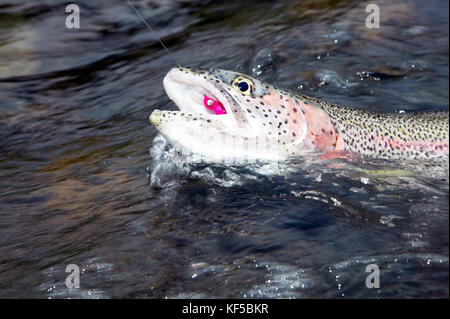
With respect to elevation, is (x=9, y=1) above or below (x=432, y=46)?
above

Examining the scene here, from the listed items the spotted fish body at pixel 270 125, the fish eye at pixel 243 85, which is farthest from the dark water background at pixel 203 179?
the fish eye at pixel 243 85

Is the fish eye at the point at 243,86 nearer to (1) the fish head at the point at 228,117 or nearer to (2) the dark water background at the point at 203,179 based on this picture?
(1) the fish head at the point at 228,117

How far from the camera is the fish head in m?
4.47

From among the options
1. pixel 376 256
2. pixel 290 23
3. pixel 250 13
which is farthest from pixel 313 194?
pixel 250 13

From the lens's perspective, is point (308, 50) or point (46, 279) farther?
point (308, 50)

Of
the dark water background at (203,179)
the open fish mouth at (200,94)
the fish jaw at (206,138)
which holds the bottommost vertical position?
the dark water background at (203,179)

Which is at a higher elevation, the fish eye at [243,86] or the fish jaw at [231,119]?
the fish eye at [243,86]

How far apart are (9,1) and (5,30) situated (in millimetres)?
761

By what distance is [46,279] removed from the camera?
12.7 ft

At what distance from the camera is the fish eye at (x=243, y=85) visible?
4590mm

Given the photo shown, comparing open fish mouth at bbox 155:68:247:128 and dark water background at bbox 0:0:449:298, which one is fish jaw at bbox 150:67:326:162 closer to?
open fish mouth at bbox 155:68:247:128

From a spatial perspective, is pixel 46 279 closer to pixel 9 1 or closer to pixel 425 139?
pixel 425 139

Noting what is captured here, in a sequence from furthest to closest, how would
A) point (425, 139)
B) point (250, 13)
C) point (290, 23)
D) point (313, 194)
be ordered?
point (250, 13), point (290, 23), point (425, 139), point (313, 194)

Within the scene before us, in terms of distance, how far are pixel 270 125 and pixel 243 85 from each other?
0.36 meters
